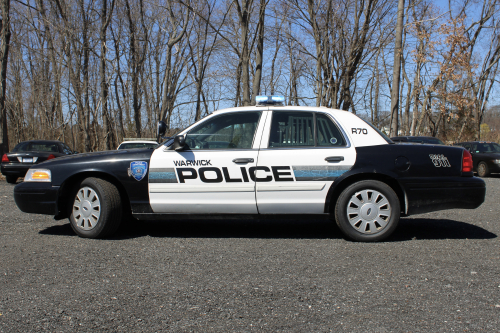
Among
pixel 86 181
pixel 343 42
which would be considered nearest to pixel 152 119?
pixel 343 42

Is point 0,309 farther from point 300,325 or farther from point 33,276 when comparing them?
point 300,325

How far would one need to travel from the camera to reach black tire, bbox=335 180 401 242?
5023 mm

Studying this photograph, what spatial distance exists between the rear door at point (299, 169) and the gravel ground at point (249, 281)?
1.58 feet

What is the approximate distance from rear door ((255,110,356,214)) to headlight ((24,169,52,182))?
8.49 ft

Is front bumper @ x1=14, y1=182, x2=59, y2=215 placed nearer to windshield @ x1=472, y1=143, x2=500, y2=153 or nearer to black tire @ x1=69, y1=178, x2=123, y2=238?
black tire @ x1=69, y1=178, x2=123, y2=238

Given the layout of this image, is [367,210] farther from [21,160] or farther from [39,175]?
[21,160]

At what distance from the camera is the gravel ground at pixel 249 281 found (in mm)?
2877

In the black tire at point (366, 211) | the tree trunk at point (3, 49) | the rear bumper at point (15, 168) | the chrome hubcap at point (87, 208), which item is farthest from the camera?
the tree trunk at point (3, 49)

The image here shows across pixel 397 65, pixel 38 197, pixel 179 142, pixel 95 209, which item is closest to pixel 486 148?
pixel 397 65

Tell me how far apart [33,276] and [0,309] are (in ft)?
2.51

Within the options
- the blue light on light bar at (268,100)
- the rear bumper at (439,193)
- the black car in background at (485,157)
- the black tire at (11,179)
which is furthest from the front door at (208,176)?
the black car in background at (485,157)

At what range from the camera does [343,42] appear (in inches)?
898

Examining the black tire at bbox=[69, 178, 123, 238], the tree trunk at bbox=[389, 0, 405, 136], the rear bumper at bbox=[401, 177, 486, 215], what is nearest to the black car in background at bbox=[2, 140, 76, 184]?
the black tire at bbox=[69, 178, 123, 238]

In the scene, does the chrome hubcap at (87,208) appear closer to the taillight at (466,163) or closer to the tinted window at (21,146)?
the taillight at (466,163)
